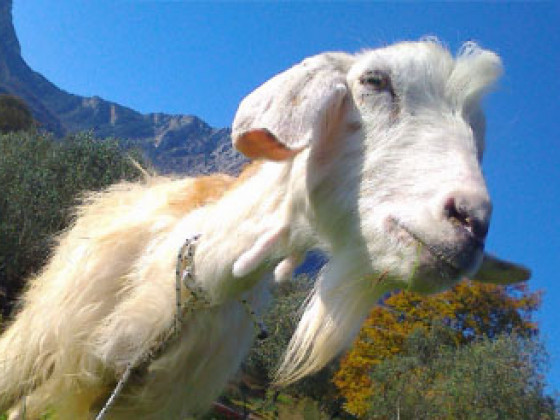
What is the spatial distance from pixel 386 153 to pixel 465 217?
0.49m

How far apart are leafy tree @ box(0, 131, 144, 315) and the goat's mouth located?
571 inches

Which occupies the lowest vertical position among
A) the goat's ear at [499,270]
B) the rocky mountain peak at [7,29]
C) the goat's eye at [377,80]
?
the goat's ear at [499,270]

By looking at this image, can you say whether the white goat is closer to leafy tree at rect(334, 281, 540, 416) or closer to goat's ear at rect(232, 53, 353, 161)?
goat's ear at rect(232, 53, 353, 161)

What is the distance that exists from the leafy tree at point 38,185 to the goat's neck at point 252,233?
13497 mm

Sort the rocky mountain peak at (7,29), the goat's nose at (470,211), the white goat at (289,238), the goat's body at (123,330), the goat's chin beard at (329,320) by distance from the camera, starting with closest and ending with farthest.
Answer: the goat's nose at (470,211) → the white goat at (289,238) → the goat's chin beard at (329,320) → the goat's body at (123,330) → the rocky mountain peak at (7,29)

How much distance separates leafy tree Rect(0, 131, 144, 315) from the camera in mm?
17516

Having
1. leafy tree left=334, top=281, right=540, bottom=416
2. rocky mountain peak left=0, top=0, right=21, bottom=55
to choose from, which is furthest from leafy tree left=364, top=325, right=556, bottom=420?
rocky mountain peak left=0, top=0, right=21, bottom=55

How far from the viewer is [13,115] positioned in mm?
35406

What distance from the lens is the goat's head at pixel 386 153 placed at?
190 centimetres

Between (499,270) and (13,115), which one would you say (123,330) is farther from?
(13,115)

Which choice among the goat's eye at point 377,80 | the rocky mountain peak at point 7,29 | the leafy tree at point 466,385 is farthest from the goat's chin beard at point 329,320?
the rocky mountain peak at point 7,29

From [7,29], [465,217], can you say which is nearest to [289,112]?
[465,217]

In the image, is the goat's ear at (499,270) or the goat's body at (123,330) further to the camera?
the goat's body at (123,330)

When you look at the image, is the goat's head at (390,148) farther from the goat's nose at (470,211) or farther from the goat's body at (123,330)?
the goat's body at (123,330)
